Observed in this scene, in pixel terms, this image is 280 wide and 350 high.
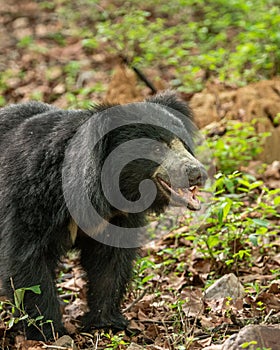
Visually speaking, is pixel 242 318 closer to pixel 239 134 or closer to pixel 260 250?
pixel 260 250

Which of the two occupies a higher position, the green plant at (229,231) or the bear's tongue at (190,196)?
the bear's tongue at (190,196)

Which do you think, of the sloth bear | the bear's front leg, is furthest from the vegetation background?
the sloth bear

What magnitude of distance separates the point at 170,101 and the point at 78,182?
0.90 meters

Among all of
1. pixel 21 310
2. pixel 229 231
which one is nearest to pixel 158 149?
pixel 21 310

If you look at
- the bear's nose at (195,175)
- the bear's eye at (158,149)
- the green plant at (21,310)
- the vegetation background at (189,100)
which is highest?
the bear's eye at (158,149)

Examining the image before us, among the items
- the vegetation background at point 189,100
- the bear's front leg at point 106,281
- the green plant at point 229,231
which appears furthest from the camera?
the green plant at point 229,231

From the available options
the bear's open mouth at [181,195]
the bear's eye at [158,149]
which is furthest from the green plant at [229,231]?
the bear's eye at [158,149]

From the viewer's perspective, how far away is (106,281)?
4387mm

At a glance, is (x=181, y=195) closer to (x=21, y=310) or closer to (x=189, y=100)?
(x=21, y=310)

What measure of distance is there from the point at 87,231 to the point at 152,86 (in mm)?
4554

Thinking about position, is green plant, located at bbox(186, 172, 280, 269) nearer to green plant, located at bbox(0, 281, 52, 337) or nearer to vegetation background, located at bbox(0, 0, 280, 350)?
vegetation background, located at bbox(0, 0, 280, 350)

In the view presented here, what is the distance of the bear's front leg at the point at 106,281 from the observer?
4316mm

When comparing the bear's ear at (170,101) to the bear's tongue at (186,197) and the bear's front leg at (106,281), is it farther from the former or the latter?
the bear's front leg at (106,281)

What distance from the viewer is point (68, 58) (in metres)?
10.6
